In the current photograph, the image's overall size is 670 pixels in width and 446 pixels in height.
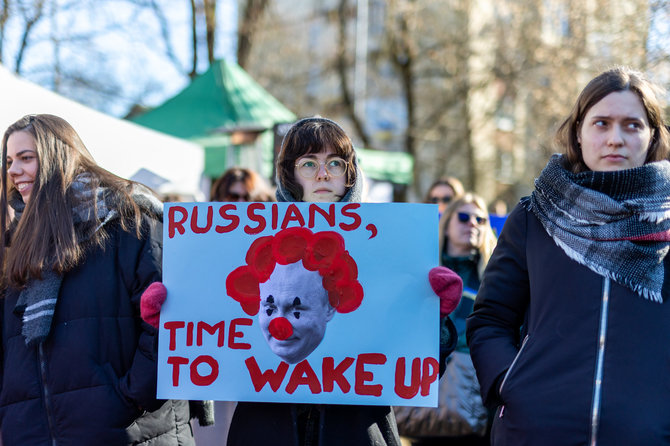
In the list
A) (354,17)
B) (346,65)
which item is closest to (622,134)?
(346,65)

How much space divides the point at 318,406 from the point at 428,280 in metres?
0.53

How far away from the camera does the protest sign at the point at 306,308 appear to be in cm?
221

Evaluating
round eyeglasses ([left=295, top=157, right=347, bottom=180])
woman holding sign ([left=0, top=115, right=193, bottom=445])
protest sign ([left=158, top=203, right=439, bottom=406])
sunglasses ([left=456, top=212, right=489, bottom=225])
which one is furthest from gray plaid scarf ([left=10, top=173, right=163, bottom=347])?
sunglasses ([left=456, top=212, right=489, bottom=225])

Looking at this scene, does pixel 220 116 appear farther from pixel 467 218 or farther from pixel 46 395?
pixel 46 395

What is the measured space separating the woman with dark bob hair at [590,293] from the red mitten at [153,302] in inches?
38.8

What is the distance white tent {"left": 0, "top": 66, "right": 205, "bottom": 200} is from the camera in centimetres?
391

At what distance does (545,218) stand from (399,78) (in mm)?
16274

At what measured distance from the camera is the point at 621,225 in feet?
6.43

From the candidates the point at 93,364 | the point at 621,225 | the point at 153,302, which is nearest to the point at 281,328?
the point at 153,302

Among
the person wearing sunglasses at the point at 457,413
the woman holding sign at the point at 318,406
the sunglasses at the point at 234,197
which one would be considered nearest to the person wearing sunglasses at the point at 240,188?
the sunglasses at the point at 234,197

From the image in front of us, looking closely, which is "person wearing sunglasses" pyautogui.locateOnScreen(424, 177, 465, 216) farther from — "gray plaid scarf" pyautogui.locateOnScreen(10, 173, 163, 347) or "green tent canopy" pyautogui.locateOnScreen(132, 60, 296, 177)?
"gray plaid scarf" pyautogui.locateOnScreen(10, 173, 163, 347)

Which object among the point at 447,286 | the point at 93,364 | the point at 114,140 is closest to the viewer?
the point at 447,286

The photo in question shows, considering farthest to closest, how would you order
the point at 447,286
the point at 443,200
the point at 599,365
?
the point at 443,200, the point at 447,286, the point at 599,365

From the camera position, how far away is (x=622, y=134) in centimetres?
205
